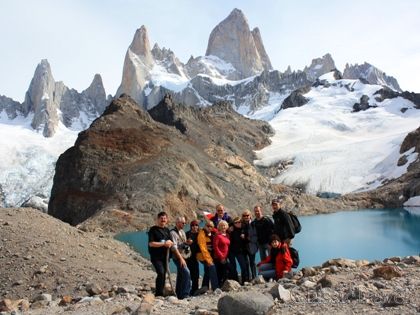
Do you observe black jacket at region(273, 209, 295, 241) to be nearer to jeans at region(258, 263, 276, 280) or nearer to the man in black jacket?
jeans at region(258, 263, 276, 280)

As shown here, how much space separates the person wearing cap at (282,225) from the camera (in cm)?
1386

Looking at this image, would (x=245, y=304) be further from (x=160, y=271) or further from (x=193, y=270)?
(x=193, y=270)

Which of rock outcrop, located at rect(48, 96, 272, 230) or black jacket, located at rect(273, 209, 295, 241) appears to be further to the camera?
rock outcrop, located at rect(48, 96, 272, 230)

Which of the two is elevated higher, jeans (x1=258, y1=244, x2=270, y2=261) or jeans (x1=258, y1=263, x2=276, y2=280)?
jeans (x1=258, y1=244, x2=270, y2=261)

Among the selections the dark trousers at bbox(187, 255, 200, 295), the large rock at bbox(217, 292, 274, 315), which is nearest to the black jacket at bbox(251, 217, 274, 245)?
the dark trousers at bbox(187, 255, 200, 295)

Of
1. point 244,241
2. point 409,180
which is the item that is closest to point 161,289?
point 244,241

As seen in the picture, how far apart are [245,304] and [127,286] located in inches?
273

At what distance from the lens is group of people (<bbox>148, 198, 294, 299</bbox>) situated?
1317 cm

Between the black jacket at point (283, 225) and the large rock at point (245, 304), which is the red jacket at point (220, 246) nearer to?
the black jacket at point (283, 225)

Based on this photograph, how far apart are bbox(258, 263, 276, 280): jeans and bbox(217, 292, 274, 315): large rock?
14.4 feet

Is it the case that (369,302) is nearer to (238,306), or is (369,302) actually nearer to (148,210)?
(238,306)

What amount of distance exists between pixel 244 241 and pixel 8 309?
636 centimetres

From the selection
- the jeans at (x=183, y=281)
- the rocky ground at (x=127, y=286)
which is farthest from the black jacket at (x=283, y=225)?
the jeans at (x=183, y=281)

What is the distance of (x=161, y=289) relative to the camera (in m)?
13.4
